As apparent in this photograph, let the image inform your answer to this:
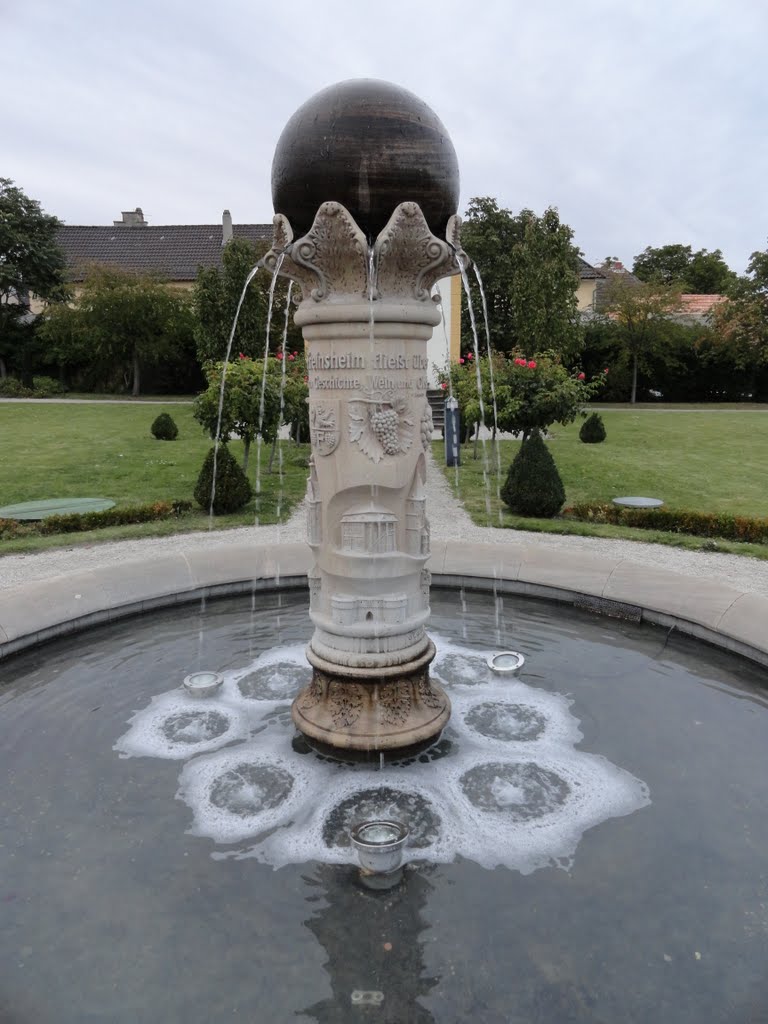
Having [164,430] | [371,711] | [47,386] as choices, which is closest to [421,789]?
[371,711]

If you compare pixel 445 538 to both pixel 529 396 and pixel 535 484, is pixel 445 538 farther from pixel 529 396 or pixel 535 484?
pixel 529 396

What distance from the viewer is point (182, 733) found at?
20.0ft

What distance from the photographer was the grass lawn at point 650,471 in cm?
1309

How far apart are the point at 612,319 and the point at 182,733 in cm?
3864

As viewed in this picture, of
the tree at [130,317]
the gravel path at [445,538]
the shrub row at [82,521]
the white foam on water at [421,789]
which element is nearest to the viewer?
the white foam on water at [421,789]

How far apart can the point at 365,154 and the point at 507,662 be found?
455 cm

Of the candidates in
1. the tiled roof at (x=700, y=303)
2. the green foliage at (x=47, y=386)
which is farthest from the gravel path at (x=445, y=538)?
the tiled roof at (x=700, y=303)

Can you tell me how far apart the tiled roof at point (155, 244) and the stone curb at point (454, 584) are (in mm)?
38329

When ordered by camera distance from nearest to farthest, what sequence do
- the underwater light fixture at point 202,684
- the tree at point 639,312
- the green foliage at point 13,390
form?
the underwater light fixture at point 202,684
the green foliage at point 13,390
the tree at point 639,312

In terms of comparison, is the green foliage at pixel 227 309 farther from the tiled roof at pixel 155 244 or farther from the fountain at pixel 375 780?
the tiled roof at pixel 155 244

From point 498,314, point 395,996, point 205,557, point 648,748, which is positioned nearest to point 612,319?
point 498,314

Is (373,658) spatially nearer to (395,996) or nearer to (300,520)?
(395,996)

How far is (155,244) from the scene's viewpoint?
155ft

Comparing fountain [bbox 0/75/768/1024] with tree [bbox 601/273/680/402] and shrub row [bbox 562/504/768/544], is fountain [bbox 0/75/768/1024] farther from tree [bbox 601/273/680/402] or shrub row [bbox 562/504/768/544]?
tree [bbox 601/273/680/402]
